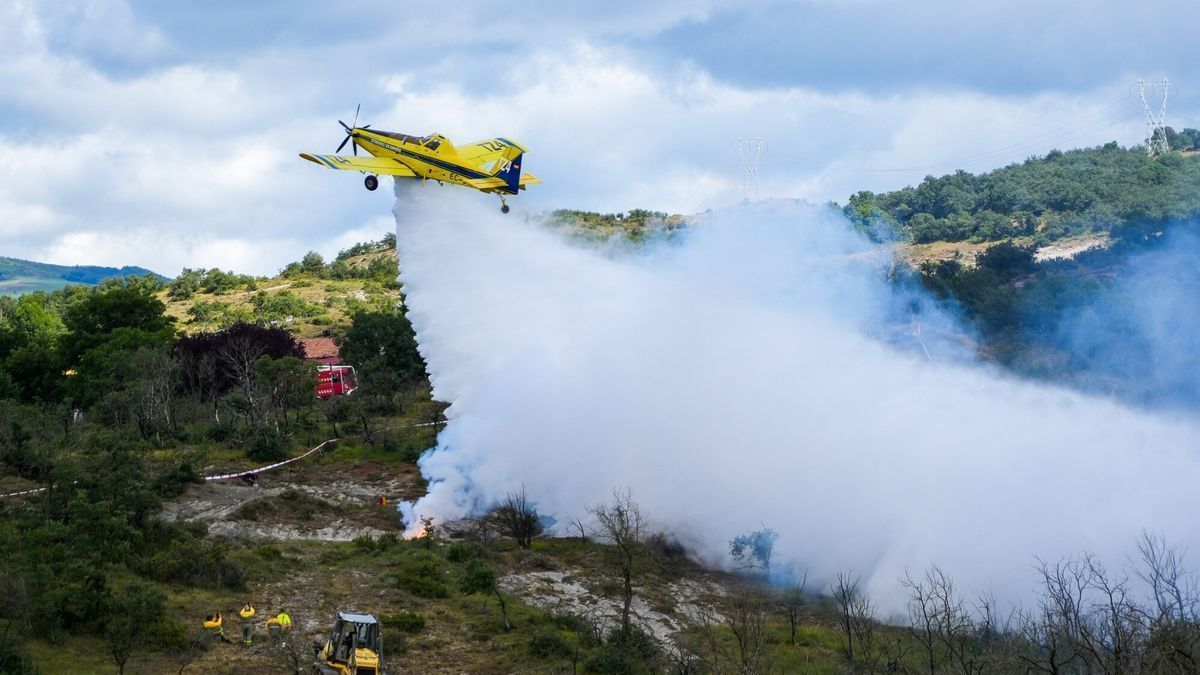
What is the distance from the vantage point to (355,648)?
28703 millimetres

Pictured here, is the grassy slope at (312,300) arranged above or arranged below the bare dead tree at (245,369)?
above

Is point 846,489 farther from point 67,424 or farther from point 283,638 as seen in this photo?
point 67,424

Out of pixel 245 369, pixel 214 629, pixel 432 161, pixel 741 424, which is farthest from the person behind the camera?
pixel 245 369

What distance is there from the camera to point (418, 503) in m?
51.8

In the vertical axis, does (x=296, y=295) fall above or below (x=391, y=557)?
above

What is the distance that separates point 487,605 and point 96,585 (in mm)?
12447

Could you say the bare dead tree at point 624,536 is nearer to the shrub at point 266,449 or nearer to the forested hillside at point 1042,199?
the shrub at point 266,449

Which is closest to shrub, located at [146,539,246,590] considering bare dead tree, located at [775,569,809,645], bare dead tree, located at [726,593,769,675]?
bare dead tree, located at [726,593,769,675]

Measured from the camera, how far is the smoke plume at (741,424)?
142ft

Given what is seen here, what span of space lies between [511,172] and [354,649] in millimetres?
23943

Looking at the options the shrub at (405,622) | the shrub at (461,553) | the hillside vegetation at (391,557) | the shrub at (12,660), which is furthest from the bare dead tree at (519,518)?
the shrub at (12,660)

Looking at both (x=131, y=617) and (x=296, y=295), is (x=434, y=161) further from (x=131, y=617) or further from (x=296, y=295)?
(x=296, y=295)

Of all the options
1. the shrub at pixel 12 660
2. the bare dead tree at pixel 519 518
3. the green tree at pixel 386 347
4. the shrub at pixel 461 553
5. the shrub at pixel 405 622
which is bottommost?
the shrub at pixel 405 622

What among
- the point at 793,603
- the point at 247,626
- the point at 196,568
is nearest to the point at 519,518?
the point at 793,603
